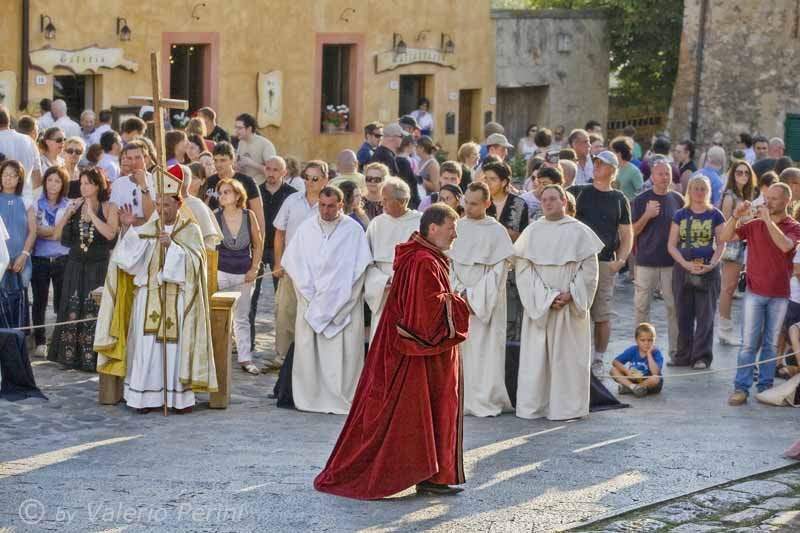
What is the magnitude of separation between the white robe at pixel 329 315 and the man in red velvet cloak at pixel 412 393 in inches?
97.1

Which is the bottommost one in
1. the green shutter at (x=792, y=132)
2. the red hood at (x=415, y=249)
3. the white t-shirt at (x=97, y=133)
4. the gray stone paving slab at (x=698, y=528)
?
the gray stone paving slab at (x=698, y=528)

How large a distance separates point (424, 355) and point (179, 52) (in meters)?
16.5

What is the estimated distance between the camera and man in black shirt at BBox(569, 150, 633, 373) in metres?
13.1

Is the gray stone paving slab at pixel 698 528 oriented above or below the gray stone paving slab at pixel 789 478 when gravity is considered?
below

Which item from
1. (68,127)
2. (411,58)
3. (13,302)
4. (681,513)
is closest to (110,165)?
(13,302)

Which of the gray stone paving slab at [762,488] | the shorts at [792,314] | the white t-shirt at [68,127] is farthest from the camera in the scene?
the white t-shirt at [68,127]

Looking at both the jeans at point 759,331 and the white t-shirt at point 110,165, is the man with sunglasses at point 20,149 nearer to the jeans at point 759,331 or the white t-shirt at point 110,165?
the white t-shirt at point 110,165

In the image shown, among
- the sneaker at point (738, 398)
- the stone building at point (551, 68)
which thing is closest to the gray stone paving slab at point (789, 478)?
the sneaker at point (738, 398)

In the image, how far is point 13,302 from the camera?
42.0ft

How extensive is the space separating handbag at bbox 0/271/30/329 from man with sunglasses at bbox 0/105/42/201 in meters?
1.90

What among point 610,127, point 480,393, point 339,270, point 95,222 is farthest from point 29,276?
point 610,127

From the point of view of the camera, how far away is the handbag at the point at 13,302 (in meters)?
12.7

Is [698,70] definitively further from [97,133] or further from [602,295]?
[602,295]

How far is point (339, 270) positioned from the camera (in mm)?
11852
